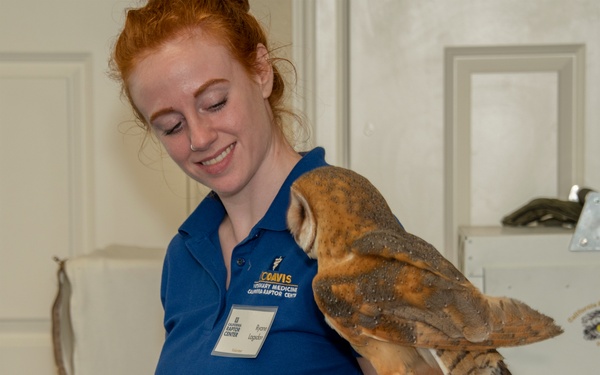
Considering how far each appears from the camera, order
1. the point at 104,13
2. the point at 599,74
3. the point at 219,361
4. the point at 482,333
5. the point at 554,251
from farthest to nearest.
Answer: the point at 104,13 → the point at 599,74 → the point at 554,251 → the point at 219,361 → the point at 482,333

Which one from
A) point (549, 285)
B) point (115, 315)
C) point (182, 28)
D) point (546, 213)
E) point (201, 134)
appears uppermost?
point (182, 28)

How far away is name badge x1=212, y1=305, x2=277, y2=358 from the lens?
36.5 inches

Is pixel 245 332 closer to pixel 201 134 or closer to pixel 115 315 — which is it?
pixel 201 134

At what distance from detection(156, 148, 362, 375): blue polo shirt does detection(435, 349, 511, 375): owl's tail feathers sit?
0.80 feet

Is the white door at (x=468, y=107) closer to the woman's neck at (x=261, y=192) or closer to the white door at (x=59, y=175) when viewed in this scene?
the white door at (x=59, y=175)

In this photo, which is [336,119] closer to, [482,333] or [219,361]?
[219,361]

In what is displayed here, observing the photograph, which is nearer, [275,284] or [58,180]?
[275,284]

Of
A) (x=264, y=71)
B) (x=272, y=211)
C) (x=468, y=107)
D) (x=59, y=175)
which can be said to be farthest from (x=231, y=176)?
(x=59, y=175)

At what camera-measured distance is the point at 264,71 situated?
1.11 m

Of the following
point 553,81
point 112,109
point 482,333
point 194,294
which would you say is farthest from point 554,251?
point 112,109

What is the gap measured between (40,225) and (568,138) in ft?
3.95

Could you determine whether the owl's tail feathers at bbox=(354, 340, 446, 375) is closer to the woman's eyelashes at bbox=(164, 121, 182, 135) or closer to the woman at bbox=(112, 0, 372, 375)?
the woman at bbox=(112, 0, 372, 375)

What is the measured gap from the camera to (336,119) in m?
1.70

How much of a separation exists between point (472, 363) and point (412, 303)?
0.24 feet
